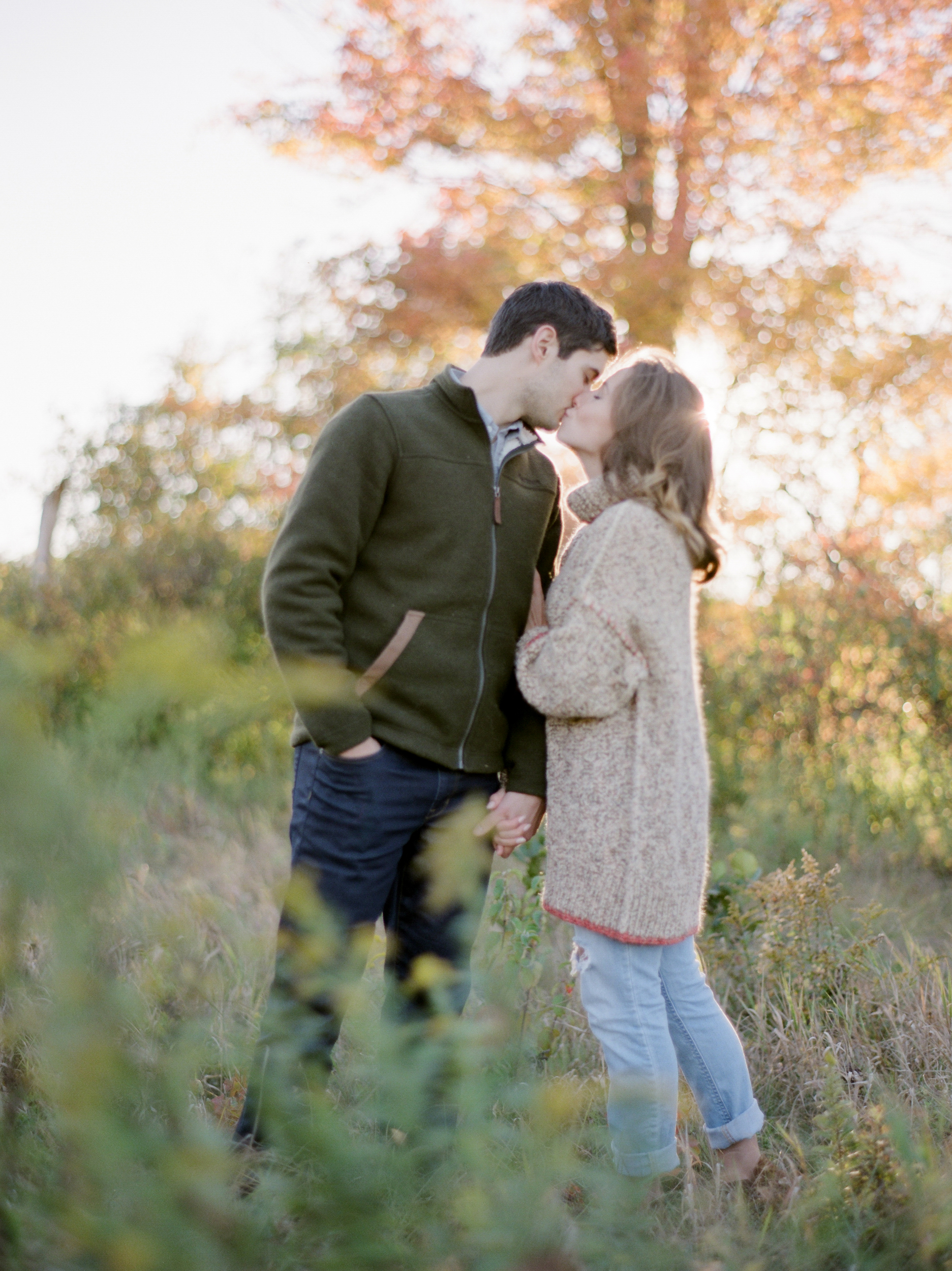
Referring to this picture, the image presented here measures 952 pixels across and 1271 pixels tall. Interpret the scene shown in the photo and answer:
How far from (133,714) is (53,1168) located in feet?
1.78

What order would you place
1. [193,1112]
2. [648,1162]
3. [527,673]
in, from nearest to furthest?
[193,1112]
[648,1162]
[527,673]

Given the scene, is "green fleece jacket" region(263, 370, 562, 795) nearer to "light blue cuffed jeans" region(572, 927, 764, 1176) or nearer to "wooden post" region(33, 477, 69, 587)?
"light blue cuffed jeans" region(572, 927, 764, 1176)

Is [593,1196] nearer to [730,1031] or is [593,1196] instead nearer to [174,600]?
[730,1031]

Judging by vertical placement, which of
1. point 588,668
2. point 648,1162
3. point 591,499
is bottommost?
point 648,1162

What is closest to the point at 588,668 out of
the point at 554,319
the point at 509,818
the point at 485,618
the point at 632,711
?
the point at 632,711

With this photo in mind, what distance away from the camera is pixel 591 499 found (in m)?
2.03

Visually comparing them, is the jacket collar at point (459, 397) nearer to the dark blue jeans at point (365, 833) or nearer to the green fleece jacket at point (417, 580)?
the green fleece jacket at point (417, 580)

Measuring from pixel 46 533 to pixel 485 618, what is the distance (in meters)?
8.08

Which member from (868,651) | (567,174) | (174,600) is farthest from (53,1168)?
(567,174)

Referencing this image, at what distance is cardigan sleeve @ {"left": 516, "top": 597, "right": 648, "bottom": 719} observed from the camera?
6.26ft

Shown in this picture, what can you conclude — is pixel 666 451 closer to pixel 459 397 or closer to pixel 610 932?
pixel 459 397

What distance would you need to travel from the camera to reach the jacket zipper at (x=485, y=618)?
7.01 ft

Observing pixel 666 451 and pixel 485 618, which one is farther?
pixel 485 618

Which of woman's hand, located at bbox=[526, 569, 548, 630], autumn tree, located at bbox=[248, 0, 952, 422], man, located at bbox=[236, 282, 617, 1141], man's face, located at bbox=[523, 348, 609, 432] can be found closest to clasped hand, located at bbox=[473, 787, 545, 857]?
man, located at bbox=[236, 282, 617, 1141]
